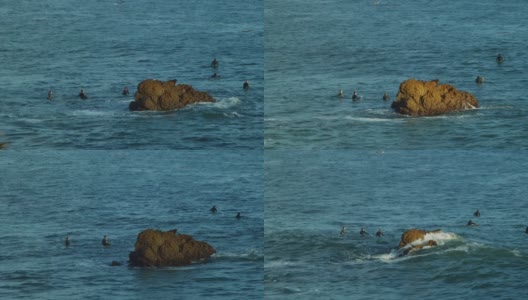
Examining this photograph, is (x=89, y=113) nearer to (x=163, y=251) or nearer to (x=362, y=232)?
(x=362, y=232)

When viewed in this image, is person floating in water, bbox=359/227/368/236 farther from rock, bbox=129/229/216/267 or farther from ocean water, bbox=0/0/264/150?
ocean water, bbox=0/0/264/150

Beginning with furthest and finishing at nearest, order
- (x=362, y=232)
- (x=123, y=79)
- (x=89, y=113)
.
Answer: (x=123, y=79) → (x=89, y=113) → (x=362, y=232)

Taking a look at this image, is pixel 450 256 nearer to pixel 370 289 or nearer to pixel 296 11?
pixel 370 289

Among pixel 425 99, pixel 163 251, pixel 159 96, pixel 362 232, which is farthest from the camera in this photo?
pixel 159 96

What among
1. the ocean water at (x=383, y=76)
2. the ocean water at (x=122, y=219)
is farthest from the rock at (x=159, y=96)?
the ocean water at (x=383, y=76)

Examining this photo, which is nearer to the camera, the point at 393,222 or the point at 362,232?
the point at 362,232

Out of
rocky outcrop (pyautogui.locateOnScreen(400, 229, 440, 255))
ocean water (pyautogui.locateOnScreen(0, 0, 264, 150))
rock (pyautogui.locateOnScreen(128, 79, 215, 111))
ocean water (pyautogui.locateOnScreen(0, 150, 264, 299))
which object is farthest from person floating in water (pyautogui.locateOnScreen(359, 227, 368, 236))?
rock (pyautogui.locateOnScreen(128, 79, 215, 111))

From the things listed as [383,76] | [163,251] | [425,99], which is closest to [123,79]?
[383,76]
